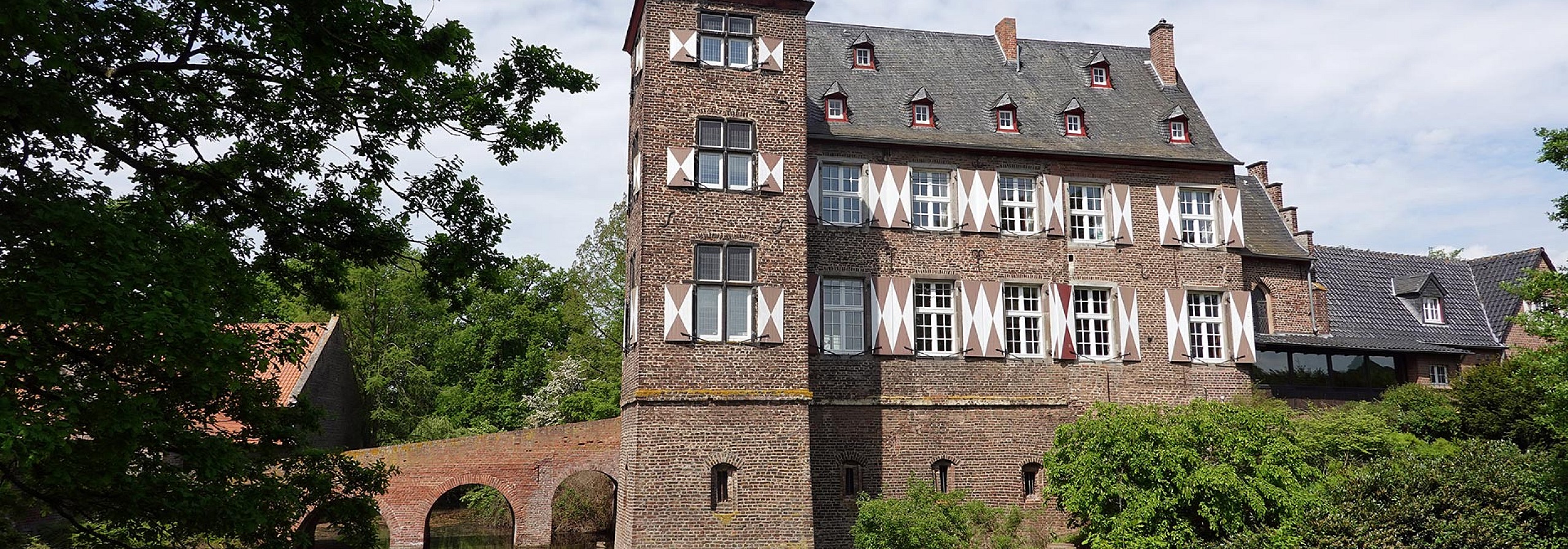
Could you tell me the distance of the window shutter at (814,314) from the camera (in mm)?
18922

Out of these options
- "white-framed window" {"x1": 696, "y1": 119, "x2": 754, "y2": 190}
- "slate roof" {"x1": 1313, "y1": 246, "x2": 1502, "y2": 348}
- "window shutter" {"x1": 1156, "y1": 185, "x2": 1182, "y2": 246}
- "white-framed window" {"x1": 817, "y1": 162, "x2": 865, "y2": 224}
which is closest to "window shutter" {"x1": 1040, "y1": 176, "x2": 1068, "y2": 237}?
"window shutter" {"x1": 1156, "y1": 185, "x2": 1182, "y2": 246}

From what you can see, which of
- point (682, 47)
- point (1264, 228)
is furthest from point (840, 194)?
point (1264, 228)

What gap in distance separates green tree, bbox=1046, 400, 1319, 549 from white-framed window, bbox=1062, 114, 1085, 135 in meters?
6.62

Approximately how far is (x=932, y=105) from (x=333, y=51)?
14.6 metres

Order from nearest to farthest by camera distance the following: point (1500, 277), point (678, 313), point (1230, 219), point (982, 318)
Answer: point (678, 313), point (982, 318), point (1230, 219), point (1500, 277)

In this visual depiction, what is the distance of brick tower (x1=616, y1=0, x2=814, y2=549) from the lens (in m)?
16.8

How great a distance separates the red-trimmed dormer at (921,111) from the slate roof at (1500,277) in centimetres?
1664

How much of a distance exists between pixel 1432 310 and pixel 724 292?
19.5 meters

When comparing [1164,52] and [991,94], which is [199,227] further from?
[1164,52]

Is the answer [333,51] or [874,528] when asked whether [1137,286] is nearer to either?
[874,528]

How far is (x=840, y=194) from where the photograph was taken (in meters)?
19.8

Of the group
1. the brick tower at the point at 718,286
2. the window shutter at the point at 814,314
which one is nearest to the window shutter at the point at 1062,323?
the window shutter at the point at 814,314

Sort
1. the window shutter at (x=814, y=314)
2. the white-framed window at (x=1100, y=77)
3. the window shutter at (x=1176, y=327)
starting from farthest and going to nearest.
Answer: the white-framed window at (x=1100, y=77), the window shutter at (x=1176, y=327), the window shutter at (x=814, y=314)

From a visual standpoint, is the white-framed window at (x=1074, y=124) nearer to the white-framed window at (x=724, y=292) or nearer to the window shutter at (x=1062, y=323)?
the window shutter at (x=1062, y=323)
